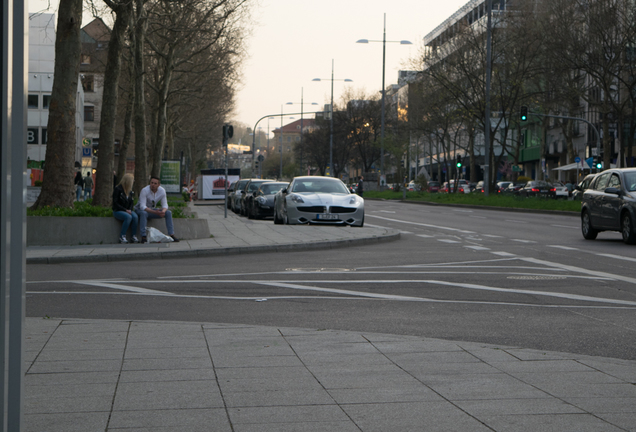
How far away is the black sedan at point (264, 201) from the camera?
31.3 meters

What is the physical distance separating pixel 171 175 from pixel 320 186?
88.4 feet

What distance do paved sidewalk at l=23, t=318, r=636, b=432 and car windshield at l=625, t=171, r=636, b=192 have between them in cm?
1318

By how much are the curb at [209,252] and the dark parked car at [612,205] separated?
15.5ft

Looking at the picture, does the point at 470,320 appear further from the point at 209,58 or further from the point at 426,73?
the point at 426,73

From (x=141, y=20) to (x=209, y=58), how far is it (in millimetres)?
17608

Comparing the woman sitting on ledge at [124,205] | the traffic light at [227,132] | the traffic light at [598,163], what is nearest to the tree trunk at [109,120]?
the woman sitting on ledge at [124,205]

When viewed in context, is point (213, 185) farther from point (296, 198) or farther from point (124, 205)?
point (124, 205)

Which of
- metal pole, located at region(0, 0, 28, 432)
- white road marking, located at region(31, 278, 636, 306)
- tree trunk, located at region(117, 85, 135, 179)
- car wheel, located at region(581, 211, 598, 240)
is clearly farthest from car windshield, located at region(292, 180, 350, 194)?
metal pole, located at region(0, 0, 28, 432)

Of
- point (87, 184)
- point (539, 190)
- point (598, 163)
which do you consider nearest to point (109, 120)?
point (87, 184)

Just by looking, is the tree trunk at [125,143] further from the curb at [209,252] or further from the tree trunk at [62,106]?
the curb at [209,252]

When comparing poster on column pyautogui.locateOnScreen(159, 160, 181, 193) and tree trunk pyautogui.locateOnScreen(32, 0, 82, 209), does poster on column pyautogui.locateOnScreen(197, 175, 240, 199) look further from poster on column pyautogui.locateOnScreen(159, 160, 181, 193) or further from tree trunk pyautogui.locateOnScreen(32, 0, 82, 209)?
tree trunk pyautogui.locateOnScreen(32, 0, 82, 209)

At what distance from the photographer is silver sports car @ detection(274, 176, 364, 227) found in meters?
23.2

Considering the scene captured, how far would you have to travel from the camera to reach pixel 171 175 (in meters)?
50.0

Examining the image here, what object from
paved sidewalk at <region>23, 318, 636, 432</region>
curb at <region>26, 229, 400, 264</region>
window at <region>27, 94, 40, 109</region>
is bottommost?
curb at <region>26, 229, 400, 264</region>
